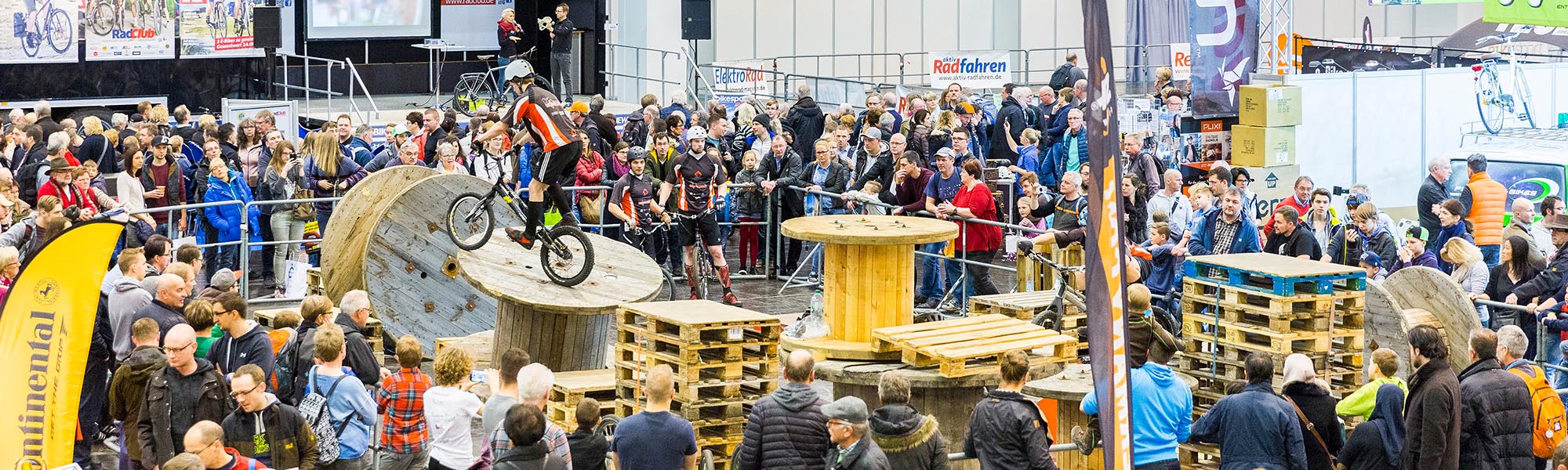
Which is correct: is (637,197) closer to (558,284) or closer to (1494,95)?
(558,284)

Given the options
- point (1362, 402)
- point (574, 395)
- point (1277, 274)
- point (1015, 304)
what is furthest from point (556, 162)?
point (1362, 402)

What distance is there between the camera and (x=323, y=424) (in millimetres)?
9383

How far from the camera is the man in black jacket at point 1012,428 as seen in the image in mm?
9047

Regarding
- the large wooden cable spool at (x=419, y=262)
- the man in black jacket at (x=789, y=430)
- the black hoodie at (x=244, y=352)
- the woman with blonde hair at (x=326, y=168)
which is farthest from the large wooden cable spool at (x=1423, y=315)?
the woman with blonde hair at (x=326, y=168)

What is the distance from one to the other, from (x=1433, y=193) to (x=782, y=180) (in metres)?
6.31

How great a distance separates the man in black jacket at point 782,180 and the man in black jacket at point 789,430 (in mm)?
8598

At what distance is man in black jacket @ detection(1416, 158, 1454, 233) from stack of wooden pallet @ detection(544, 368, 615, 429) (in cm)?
840

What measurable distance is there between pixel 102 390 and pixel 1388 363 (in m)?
7.89

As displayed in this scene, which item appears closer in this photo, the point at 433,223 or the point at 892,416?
the point at 892,416

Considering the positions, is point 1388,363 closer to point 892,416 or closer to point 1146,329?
point 1146,329

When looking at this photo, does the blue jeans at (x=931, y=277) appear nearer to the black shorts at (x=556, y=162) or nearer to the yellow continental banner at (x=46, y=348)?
the black shorts at (x=556, y=162)

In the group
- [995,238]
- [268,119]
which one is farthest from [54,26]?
[995,238]

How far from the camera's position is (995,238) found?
16.1m

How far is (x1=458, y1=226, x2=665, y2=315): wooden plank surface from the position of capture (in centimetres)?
1316
